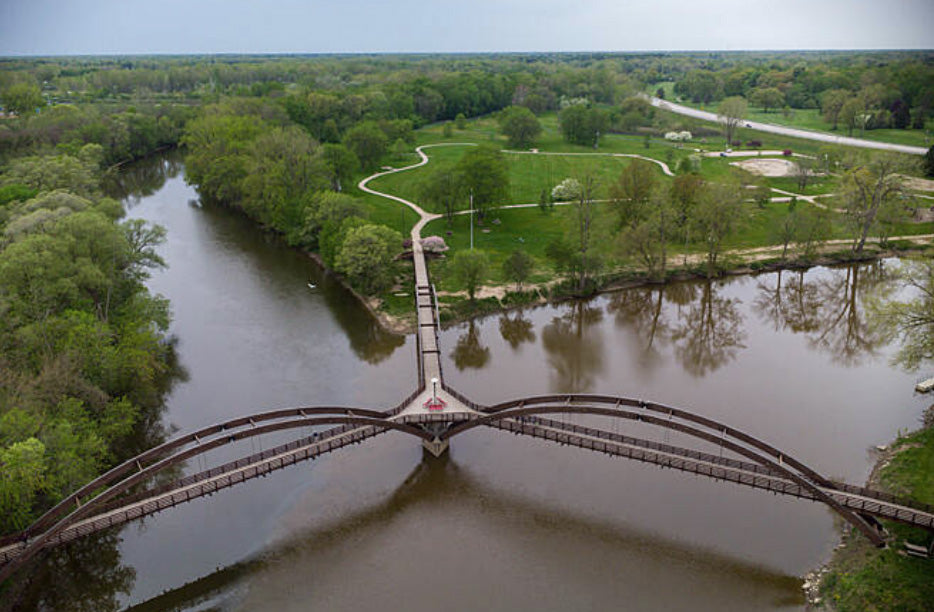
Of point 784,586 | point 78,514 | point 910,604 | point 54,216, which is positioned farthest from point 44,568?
point 910,604

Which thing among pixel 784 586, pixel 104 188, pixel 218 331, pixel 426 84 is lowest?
pixel 784 586

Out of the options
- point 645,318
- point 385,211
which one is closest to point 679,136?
point 385,211

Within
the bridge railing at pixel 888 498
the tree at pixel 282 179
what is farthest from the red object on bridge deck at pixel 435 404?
the tree at pixel 282 179

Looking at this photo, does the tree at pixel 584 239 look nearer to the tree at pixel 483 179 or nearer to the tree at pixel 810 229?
the tree at pixel 483 179

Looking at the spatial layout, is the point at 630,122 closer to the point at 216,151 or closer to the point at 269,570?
the point at 216,151

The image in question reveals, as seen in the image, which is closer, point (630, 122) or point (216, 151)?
point (216, 151)

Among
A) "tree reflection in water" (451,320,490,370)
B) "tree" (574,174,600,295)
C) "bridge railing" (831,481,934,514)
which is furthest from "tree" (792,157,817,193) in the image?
"bridge railing" (831,481,934,514)

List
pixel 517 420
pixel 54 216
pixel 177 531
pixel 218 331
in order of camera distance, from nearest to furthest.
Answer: pixel 177 531 → pixel 517 420 → pixel 54 216 → pixel 218 331

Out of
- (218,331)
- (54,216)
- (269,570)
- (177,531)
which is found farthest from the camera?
(218,331)
